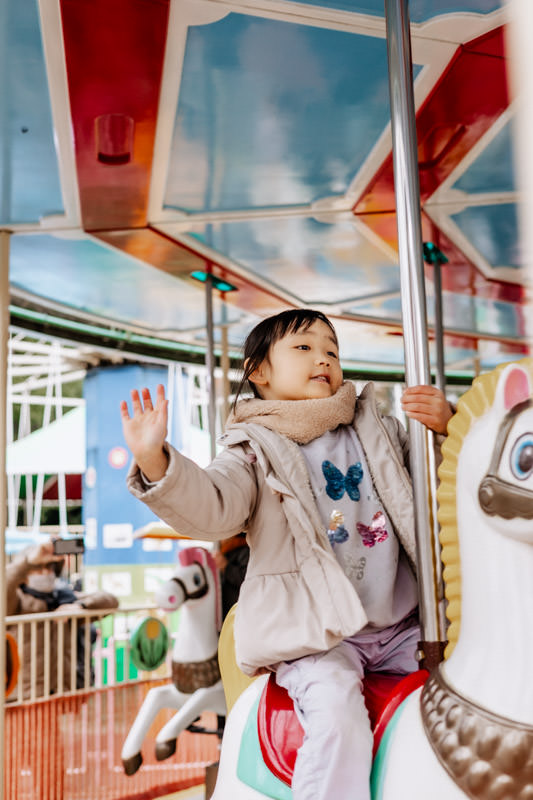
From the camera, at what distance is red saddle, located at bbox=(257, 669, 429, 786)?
1.04 meters

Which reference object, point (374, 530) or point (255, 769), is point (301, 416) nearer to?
point (374, 530)

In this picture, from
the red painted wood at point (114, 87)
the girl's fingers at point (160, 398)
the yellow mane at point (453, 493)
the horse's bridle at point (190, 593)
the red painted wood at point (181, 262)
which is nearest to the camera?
the yellow mane at point (453, 493)

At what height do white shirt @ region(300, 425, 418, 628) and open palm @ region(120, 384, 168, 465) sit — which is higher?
open palm @ region(120, 384, 168, 465)

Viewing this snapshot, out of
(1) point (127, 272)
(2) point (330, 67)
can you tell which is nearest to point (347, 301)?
(1) point (127, 272)

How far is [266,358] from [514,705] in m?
0.75

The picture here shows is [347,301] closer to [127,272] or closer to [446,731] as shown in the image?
[127,272]

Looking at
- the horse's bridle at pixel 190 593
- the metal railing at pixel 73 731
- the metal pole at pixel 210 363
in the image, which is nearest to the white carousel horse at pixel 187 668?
the horse's bridle at pixel 190 593

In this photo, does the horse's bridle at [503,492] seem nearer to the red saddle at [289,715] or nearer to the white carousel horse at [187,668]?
the red saddle at [289,715]

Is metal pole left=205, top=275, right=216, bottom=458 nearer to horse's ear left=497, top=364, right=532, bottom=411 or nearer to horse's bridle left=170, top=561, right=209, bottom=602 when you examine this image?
horse's bridle left=170, top=561, right=209, bottom=602

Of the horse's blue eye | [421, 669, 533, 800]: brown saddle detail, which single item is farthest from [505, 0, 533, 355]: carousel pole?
[421, 669, 533, 800]: brown saddle detail

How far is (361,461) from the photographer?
4.33 feet

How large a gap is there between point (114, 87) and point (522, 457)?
4.80ft

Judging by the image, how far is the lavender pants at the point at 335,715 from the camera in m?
0.99

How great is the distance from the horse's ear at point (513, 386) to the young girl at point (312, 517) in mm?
238
